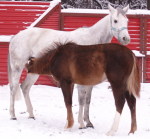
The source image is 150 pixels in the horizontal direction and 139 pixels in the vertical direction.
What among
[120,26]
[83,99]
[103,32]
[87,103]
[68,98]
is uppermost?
[120,26]

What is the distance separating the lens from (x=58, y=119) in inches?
342

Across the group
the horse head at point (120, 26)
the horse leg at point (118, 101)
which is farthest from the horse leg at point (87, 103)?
the horse head at point (120, 26)

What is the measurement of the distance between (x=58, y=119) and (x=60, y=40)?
5.44 ft

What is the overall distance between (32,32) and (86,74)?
2312 millimetres

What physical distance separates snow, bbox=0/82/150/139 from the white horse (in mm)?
415

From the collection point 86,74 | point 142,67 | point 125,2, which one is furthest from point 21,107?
point 125,2

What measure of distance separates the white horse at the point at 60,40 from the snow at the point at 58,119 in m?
0.41

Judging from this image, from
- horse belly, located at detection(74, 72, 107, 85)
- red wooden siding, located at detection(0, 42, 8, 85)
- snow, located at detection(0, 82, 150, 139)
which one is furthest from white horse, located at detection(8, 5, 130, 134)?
red wooden siding, located at detection(0, 42, 8, 85)

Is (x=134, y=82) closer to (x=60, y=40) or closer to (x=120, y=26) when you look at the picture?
(x=120, y=26)

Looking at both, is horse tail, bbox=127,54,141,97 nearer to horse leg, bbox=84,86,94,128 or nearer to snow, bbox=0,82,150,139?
snow, bbox=0,82,150,139

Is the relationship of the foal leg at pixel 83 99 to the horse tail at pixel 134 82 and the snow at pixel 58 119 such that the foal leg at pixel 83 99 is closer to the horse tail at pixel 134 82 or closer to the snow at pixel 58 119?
the snow at pixel 58 119

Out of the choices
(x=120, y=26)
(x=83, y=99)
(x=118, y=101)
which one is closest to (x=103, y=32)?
(x=120, y=26)

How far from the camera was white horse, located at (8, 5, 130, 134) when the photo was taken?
8.09 meters

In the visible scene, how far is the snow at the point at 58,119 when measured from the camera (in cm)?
689
